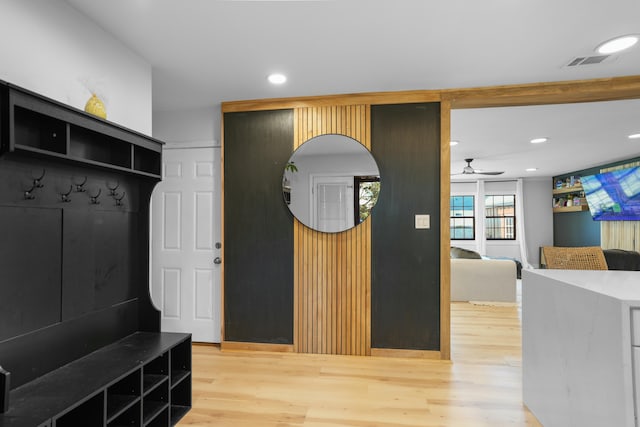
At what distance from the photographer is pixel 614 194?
6.51 metres

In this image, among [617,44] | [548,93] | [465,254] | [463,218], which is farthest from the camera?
[463,218]

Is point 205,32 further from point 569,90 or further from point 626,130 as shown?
point 626,130

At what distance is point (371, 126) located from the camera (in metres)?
3.26

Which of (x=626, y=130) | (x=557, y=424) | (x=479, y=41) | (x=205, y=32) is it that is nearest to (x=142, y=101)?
(x=205, y=32)

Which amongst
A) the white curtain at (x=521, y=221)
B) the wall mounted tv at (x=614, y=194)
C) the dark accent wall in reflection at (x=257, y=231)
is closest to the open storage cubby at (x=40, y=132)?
the dark accent wall in reflection at (x=257, y=231)

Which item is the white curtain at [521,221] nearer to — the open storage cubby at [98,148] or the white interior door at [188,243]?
the white interior door at [188,243]

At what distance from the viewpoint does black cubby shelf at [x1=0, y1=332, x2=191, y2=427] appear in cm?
142

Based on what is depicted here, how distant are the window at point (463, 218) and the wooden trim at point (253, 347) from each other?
24.2ft

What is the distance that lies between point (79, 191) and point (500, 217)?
9714 mm

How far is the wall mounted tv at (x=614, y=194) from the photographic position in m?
6.05

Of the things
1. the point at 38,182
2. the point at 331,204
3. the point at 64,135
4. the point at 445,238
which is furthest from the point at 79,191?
the point at 445,238

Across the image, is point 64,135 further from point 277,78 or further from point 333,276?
point 333,276

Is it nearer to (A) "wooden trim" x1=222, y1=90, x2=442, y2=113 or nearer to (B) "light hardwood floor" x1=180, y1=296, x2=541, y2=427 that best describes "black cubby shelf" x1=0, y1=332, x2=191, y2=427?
(B) "light hardwood floor" x1=180, y1=296, x2=541, y2=427

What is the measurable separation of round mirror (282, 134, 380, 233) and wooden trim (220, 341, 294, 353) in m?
1.15
